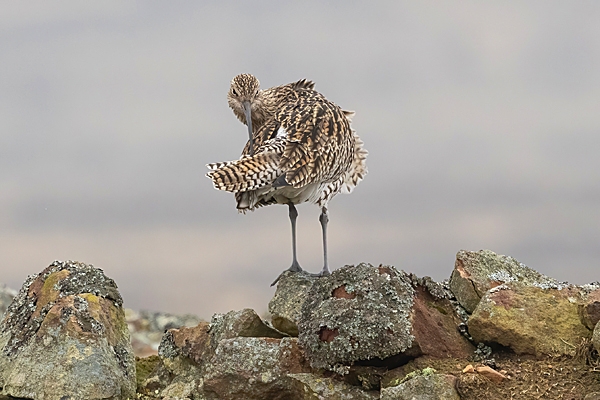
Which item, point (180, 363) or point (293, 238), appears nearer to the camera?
point (180, 363)

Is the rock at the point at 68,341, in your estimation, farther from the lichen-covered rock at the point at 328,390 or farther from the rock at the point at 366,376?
the rock at the point at 366,376

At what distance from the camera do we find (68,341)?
8.17 m

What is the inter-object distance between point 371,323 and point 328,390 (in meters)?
0.77

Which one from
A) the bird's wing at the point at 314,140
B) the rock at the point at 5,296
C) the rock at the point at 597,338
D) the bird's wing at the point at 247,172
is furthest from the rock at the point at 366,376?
the rock at the point at 5,296

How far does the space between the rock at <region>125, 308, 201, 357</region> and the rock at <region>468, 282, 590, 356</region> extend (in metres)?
11.7

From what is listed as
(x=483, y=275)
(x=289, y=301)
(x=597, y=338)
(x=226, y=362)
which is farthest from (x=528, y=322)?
(x=226, y=362)

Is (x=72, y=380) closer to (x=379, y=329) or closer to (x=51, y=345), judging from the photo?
(x=51, y=345)

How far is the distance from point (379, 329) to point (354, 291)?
502 millimetres

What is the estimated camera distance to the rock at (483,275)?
8.14 metres

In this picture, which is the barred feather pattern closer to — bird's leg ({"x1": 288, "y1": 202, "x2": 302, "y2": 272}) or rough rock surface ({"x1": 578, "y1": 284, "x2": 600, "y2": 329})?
bird's leg ({"x1": 288, "y1": 202, "x2": 302, "y2": 272})

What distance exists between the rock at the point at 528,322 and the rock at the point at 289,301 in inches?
87.0

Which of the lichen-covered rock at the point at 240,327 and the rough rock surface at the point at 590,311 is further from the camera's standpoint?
the lichen-covered rock at the point at 240,327

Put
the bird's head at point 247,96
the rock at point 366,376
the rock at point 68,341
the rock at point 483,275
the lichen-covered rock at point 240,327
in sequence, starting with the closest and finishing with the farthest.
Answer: the rock at point 366,376 < the rock at point 68,341 < the rock at point 483,275 < the lichen-covered rock at point 240,327 < the bird's head at point 247,96

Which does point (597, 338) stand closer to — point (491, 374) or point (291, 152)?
point (491, 374)
